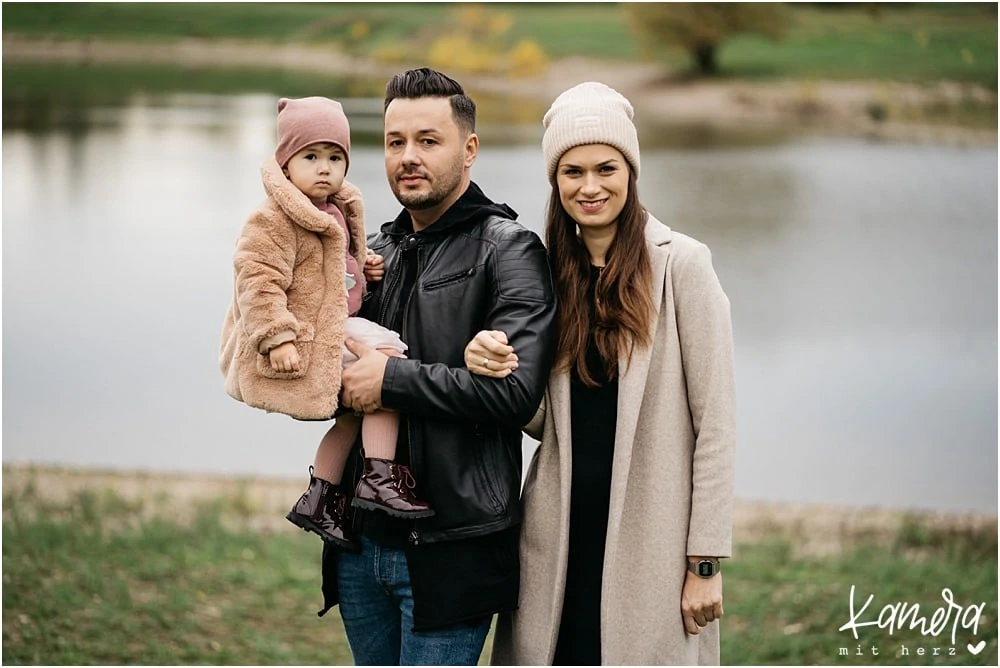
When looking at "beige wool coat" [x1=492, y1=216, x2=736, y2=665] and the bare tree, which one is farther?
the bare tree

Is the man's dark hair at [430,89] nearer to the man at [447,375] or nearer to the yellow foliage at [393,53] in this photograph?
the man at [447,375]

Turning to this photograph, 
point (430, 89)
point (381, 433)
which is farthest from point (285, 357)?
point (430, 89)

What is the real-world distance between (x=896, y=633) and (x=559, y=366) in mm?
2445

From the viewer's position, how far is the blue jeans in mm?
2182

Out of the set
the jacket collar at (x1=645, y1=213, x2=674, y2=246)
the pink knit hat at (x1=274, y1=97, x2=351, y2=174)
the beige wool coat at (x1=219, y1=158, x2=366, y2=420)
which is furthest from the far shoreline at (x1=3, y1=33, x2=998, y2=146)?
the beige wool coat at (x1=219, y1=158, x2=366, y2=420)

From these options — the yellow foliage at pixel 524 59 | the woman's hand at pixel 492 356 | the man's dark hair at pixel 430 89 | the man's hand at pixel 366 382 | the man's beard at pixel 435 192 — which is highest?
the yellow foliage at pixel 524 59

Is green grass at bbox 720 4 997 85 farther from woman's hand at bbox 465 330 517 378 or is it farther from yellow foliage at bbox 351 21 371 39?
woman's hand at bbox 465 330 517 378

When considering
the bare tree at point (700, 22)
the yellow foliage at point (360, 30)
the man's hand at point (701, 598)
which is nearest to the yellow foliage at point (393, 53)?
the yellow foliage at point (360, 30)

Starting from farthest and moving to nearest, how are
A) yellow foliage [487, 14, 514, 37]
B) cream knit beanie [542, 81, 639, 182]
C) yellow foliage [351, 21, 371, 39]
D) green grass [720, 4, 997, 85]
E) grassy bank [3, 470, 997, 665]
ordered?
yellow foliage [351, 21, 371, 39], yellow foliage [487, 14, 514, 37], green grass [720, 4, 997, 85], grassy bank [3, 470, 997, 665], cream knit beanie [542, 81, 639, 182]

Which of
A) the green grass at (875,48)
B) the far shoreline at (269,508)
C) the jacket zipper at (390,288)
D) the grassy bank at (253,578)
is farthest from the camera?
the green grass at (875,48)

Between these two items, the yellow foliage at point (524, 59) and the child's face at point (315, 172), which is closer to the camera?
the child's face at point (315, 172)

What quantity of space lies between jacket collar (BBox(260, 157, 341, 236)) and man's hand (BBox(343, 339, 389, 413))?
26cm

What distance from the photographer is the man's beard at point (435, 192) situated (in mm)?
2172

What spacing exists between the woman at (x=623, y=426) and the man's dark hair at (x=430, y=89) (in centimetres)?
18
